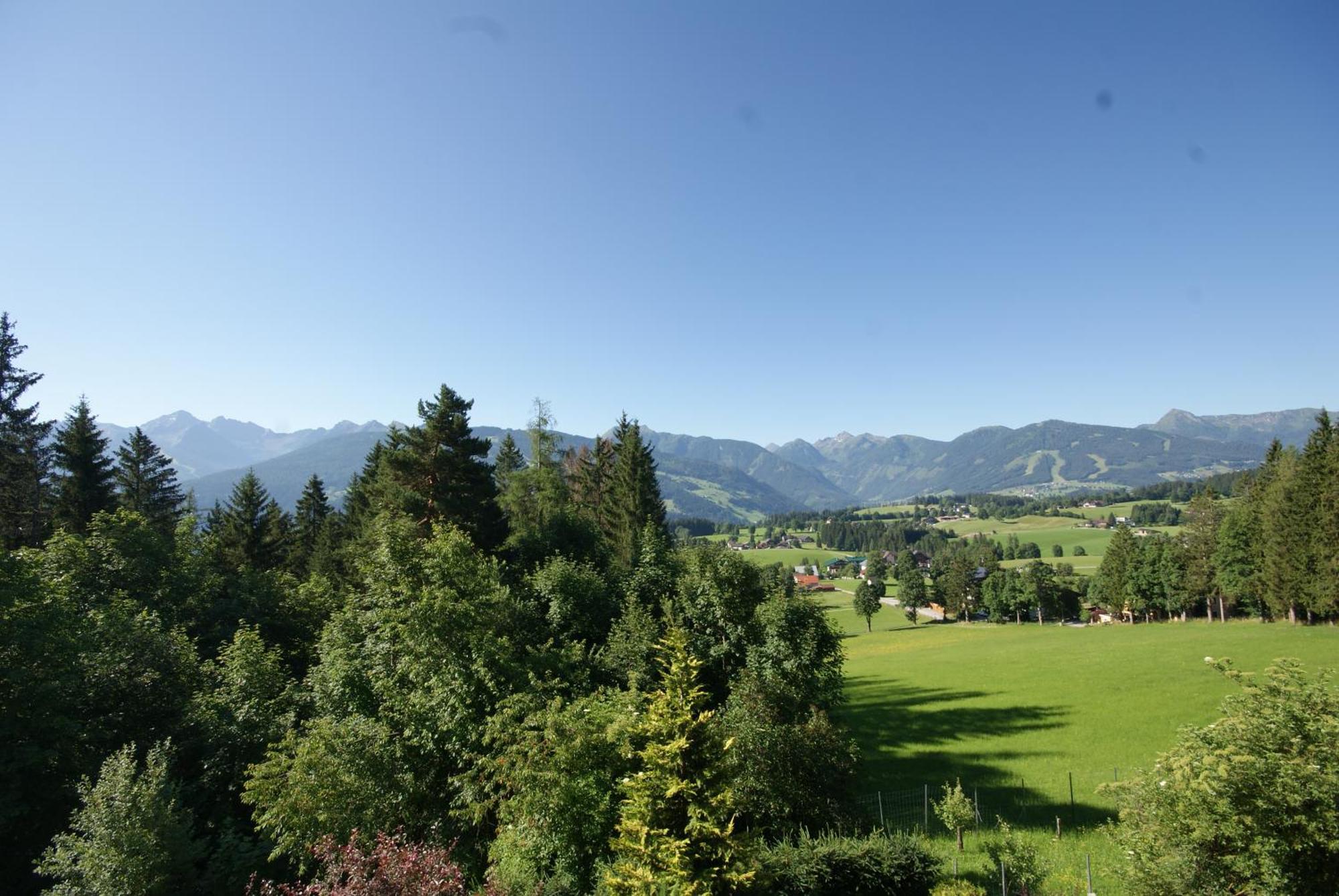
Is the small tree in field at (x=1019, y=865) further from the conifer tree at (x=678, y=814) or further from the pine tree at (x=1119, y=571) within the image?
the pine tree at (x=1119, y=571)

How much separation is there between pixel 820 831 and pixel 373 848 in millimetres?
13053

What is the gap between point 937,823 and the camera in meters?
22.4

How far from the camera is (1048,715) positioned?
34.1 m

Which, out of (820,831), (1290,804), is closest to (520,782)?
(820,831)

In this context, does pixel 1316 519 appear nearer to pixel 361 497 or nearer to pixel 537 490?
pixel 537 490

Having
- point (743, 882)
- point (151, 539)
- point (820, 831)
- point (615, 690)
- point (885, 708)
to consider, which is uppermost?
point (151, 539)

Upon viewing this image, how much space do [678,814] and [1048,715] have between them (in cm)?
3312

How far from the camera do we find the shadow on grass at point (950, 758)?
2248 centimetres

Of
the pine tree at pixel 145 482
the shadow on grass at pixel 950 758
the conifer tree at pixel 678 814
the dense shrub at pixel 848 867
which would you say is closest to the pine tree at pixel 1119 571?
the shadow on grass at pixel 950 758

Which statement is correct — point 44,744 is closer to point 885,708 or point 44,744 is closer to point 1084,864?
point 1084,864

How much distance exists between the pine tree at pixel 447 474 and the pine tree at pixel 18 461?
825 inches

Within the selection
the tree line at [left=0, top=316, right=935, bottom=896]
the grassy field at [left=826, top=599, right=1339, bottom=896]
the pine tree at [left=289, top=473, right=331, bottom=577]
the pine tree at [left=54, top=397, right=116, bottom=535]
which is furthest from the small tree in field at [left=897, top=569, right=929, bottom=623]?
the pine tree at [left=54, top=397, right=116, bottom=535]

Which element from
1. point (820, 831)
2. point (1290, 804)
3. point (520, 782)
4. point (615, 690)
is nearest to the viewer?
point (1290, 804)

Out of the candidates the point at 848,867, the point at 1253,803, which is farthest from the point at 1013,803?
the point at 1253,803
